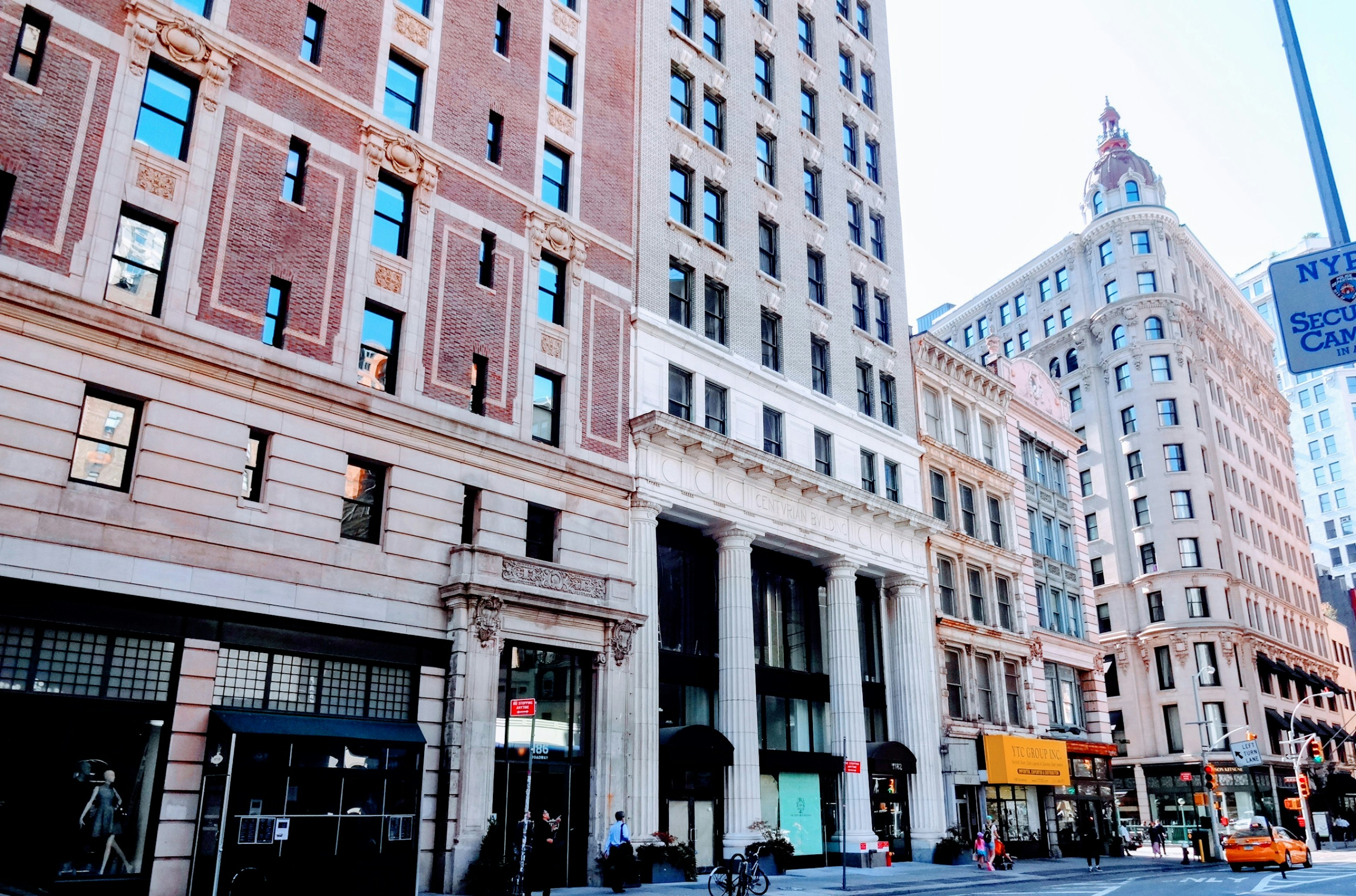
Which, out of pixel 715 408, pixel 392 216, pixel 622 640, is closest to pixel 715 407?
pixel 715 408

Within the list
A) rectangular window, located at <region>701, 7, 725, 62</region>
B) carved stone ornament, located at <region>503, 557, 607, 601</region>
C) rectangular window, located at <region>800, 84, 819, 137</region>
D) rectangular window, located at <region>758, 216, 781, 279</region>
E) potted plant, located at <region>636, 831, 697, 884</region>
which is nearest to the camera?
carved stone ornament, located at <region>503, 557, 607, 601</region>

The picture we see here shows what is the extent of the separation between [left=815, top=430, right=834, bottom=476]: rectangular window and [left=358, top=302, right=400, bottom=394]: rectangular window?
18.1 m

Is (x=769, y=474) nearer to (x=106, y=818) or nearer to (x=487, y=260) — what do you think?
(x=487, y=260)

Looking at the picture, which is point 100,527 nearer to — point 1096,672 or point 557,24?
point 557,24

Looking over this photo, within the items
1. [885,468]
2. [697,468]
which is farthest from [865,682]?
[697,468]

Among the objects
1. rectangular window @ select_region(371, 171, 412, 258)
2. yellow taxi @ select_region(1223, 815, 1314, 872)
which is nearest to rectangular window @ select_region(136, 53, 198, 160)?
rectangular window @ select_region(371, 171, 412, 258)

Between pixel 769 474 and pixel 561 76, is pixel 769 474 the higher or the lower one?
the lower one

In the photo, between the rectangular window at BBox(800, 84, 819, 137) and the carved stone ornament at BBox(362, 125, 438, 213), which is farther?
the rectangular window at BBox(800, 84, 819, 137)

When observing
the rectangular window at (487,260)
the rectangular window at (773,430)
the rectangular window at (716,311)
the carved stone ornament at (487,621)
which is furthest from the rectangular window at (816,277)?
the carved stone ornament at (487,621)

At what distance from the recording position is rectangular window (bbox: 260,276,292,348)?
24.0 m

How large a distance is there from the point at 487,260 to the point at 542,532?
8.00 m

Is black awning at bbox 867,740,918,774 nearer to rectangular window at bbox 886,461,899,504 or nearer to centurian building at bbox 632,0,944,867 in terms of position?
centurian building at bbox 632,0,944,867

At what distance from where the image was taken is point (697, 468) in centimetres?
3334

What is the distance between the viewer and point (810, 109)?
45.8 metres
